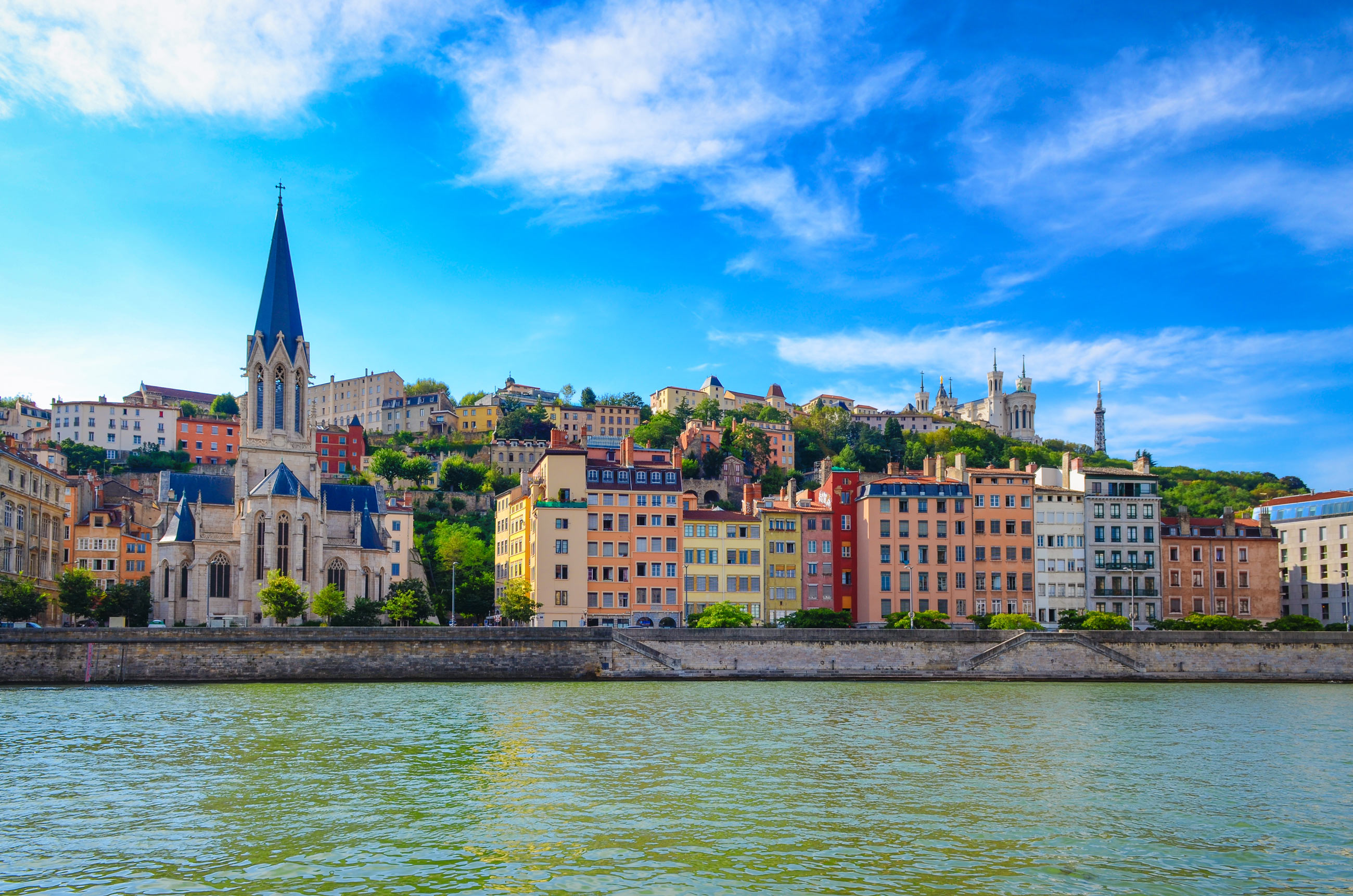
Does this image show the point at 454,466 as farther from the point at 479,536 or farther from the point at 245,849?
the point at 245,849

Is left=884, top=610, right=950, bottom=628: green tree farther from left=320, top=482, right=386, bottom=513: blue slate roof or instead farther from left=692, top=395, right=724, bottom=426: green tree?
left=692, top=395, right=724, bottom=426: green tree

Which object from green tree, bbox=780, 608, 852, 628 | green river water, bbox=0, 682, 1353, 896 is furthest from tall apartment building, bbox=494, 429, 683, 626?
green river water, bbox=0, 682, 1353, 896

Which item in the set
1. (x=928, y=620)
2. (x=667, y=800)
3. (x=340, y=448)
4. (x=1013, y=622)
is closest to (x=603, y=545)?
(x=928, y=620)

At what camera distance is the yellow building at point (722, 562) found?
81938 mm

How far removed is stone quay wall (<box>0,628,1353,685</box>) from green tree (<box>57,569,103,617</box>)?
15.3m

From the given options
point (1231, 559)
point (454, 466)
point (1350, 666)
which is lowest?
point (1350, 666)

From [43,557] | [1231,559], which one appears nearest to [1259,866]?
[1231,559]

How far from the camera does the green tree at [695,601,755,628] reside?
70.2m

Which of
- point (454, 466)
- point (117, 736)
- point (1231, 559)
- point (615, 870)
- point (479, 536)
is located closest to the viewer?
point (615, 870)

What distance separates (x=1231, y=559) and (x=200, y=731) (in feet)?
258

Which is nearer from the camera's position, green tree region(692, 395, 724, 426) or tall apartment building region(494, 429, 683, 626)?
tall apartment building region(494, 429, 683, 626)

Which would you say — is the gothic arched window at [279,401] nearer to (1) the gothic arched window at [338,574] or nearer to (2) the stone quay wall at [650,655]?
(1) the gothic arched window at [338,574]

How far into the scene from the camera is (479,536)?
120938 millimetres

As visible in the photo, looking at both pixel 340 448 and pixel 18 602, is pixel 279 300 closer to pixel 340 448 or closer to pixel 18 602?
pixel 18 602
